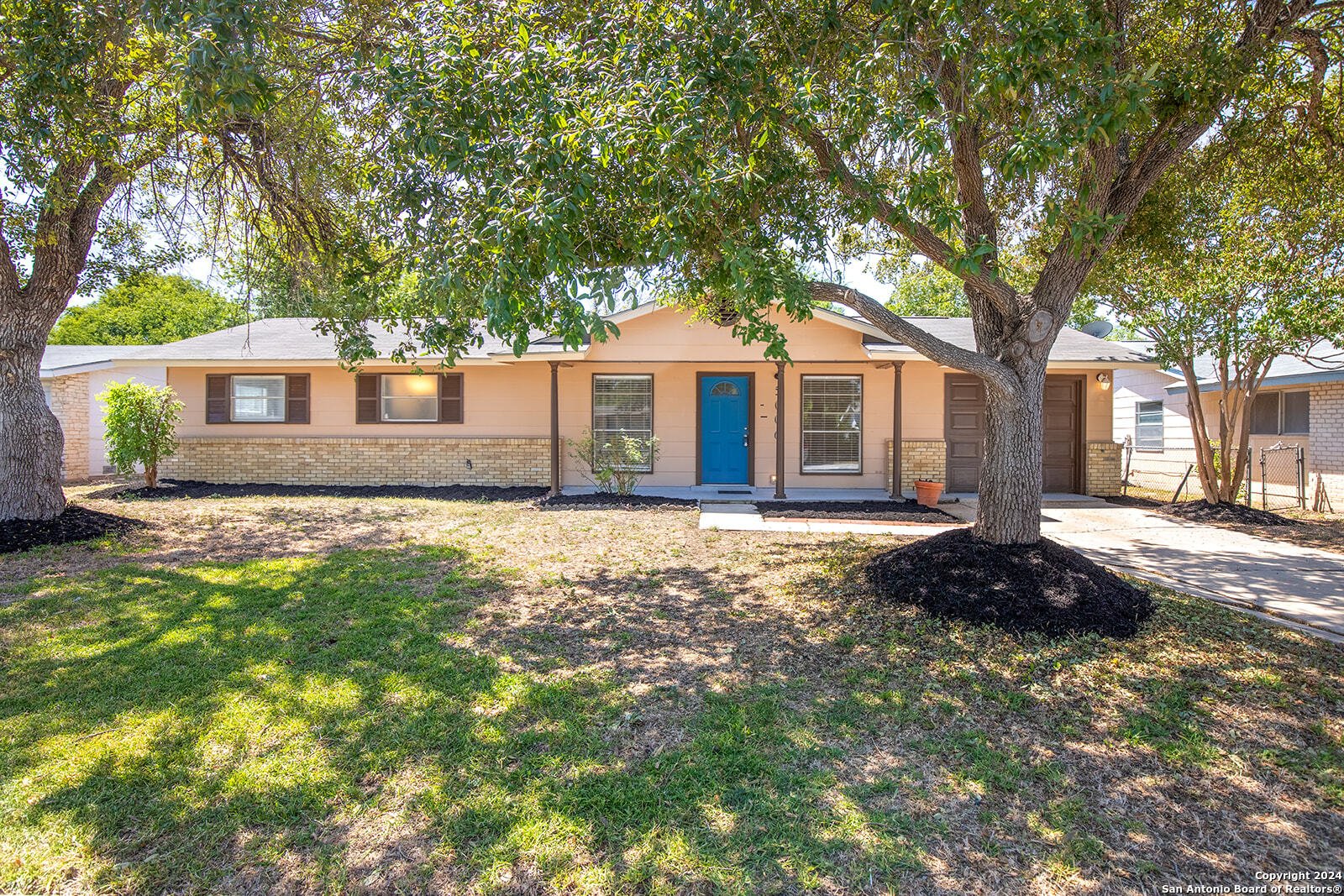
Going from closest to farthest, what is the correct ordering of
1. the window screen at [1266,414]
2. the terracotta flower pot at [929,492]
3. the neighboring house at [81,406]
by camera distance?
1. the terracotta flower pot at [929,492]
2. the window screen at [1266,414]
3. the neighboring house at [81,406]

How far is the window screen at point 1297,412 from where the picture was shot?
12.7 meters

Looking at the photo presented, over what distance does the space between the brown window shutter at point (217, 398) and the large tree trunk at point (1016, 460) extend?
563 inches

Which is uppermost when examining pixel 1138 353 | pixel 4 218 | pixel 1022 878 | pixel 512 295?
pixel 4 218

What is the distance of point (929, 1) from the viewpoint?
4207 mm

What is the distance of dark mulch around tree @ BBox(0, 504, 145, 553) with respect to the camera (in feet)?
22.6

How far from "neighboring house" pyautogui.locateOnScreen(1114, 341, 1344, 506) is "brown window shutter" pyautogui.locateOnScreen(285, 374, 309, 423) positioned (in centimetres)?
1580

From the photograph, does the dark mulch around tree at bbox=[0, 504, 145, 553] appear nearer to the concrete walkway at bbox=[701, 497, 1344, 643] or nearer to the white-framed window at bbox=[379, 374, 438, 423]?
the white-framed window at bbox=[379, 374, 438, 423]

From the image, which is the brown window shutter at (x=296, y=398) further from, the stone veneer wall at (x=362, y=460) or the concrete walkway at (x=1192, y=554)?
the concrete walkway at (x=1192, y=554)

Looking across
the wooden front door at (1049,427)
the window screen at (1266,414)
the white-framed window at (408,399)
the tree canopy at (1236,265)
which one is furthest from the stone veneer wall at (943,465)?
the white-framed window at (408,399)

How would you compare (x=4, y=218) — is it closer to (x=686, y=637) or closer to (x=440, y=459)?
(x=440, y=459)

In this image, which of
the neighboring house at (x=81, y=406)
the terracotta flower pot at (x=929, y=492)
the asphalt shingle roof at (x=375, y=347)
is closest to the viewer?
the terracotta flower pot at (x=929, y=492)

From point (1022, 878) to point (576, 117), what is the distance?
14.2ft

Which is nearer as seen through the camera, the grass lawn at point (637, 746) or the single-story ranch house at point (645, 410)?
the grass lawn at point (637, 746)

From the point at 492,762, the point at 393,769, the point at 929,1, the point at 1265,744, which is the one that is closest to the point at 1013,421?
the point at 1265,744
